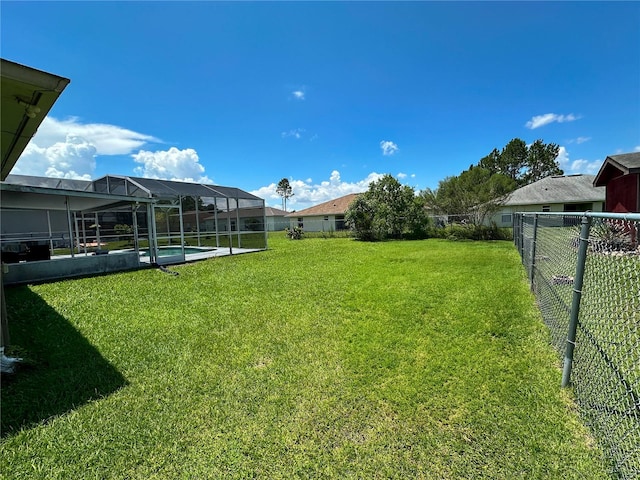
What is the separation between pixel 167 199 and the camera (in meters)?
11.1

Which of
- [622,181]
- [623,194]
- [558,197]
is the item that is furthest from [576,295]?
[558,197]

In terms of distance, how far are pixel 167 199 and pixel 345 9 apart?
871 centimetres

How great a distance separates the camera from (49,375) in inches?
121

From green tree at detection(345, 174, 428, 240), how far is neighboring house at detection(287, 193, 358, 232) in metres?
9.39

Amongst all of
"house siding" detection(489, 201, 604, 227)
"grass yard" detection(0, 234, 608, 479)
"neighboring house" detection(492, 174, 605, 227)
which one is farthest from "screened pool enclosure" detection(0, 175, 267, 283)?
"neighboring house" detection(492, 174, 605, 227)

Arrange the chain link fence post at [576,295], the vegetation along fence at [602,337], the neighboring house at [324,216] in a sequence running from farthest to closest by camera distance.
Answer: the neighboring house at [324,216] → the chain link fence post at [576,295] → the vegetation along fence at [602,337]

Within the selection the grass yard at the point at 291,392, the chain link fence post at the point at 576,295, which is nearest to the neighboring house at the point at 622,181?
the grass yard at the point at 291,392

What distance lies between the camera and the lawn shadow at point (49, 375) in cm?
255

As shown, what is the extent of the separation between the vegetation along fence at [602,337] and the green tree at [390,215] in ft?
50.6

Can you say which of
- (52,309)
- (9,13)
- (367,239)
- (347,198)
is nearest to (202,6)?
(9,13)

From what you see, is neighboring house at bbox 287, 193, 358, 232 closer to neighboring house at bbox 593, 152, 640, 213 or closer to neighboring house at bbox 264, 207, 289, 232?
neighboring house at bbox 264, 207, 289, 232

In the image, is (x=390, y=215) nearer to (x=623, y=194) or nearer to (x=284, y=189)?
(x=623, y=194)

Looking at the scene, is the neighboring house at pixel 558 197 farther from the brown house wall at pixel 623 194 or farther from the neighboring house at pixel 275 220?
the neighboring house at pixel 275 220

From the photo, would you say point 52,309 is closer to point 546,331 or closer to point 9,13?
point 9,13
